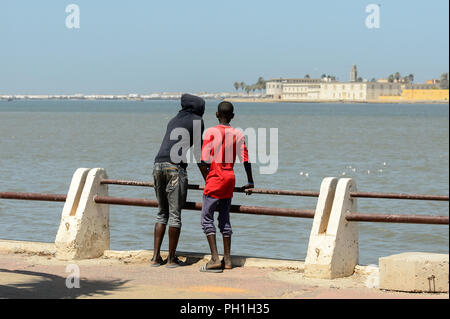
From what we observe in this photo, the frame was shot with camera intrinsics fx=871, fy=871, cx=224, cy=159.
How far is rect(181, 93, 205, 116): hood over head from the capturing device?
340 inches

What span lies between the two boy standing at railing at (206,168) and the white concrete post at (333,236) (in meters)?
0.76

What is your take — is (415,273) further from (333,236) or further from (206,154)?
(206,154)

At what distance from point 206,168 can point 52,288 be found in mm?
1867

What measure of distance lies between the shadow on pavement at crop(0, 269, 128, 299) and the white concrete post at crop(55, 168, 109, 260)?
898 millimetres

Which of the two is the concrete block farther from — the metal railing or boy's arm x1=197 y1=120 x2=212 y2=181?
boy's arm x1=197 y1=120 x2=212 y2=181

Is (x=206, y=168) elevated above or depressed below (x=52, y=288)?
above

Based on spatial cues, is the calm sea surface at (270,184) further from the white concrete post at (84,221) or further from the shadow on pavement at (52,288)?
the shadow on pavement at (52,288)

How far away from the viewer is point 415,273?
7.45m

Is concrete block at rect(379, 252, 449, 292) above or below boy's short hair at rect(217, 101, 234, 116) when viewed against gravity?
below

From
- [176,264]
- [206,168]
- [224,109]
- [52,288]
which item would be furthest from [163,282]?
[224,109]

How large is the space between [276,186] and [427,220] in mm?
22527

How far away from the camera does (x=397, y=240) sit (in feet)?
58.1

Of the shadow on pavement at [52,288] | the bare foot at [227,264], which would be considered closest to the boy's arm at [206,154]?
the bare foot at [227,264]

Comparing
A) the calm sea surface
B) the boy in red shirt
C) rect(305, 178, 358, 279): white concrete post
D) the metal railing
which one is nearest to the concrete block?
the metal railing
